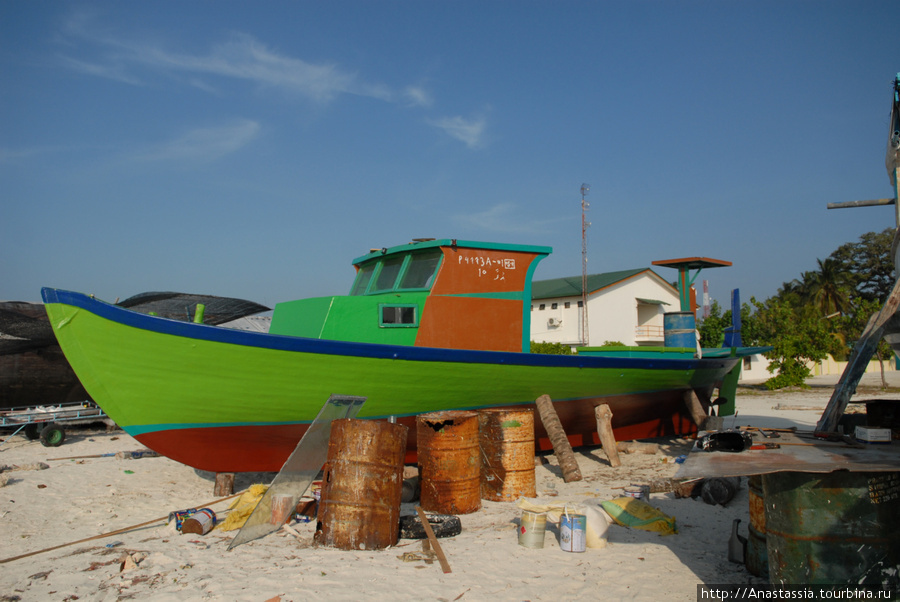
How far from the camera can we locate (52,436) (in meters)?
11.2

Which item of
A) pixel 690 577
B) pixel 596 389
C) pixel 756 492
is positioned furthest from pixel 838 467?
pixel 596 389

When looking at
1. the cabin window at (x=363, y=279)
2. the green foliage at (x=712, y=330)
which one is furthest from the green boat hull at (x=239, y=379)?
the green foliage at (x=712, y=330)

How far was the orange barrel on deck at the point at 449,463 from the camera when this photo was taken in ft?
19.5

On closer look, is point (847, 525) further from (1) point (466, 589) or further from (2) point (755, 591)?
(1) point (466, 589)

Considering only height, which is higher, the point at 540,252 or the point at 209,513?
the point at 540,252

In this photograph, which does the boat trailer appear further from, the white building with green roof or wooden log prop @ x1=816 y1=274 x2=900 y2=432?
the white building with green roof

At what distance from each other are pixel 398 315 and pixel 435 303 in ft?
1.64

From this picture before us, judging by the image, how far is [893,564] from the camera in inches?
111

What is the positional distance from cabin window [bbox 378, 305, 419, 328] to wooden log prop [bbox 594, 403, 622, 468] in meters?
3.42

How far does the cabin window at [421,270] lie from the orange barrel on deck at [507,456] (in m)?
1.95

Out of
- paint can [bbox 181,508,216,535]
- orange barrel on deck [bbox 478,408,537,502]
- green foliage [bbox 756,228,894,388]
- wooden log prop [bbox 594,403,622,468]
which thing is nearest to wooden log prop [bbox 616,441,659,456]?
wooden log prop [bbox 594,403,622,468]

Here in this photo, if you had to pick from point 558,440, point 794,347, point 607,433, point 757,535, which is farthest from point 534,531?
point 794,347

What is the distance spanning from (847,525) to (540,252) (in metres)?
5.66

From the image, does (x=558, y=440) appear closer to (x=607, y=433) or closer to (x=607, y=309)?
(x=607, y=433)
